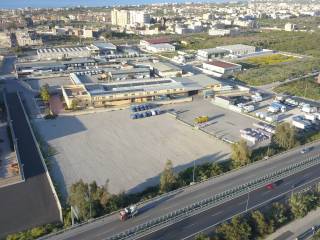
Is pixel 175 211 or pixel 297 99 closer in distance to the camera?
pixel 175 211

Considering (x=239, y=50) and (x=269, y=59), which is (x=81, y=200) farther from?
(x=239, y=50)

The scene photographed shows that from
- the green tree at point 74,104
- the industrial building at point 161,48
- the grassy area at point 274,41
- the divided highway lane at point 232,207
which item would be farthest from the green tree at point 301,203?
the industrial building at point 161,48

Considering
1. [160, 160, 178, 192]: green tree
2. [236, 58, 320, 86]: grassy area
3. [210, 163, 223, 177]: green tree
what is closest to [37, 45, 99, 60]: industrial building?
[236, 58, 320, 86]: grassy area

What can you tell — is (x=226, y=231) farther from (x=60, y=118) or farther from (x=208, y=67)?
(x=208, y=67)

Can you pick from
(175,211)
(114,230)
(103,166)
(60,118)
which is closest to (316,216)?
(175,211)

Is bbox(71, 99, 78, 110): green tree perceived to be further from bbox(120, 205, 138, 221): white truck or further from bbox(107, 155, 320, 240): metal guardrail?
bbox(107, 155, 320, 240): metal guardrail

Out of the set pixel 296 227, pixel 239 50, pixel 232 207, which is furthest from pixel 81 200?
pixel 239 50

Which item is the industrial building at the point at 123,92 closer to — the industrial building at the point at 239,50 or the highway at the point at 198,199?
the highway at the point at 198,199
